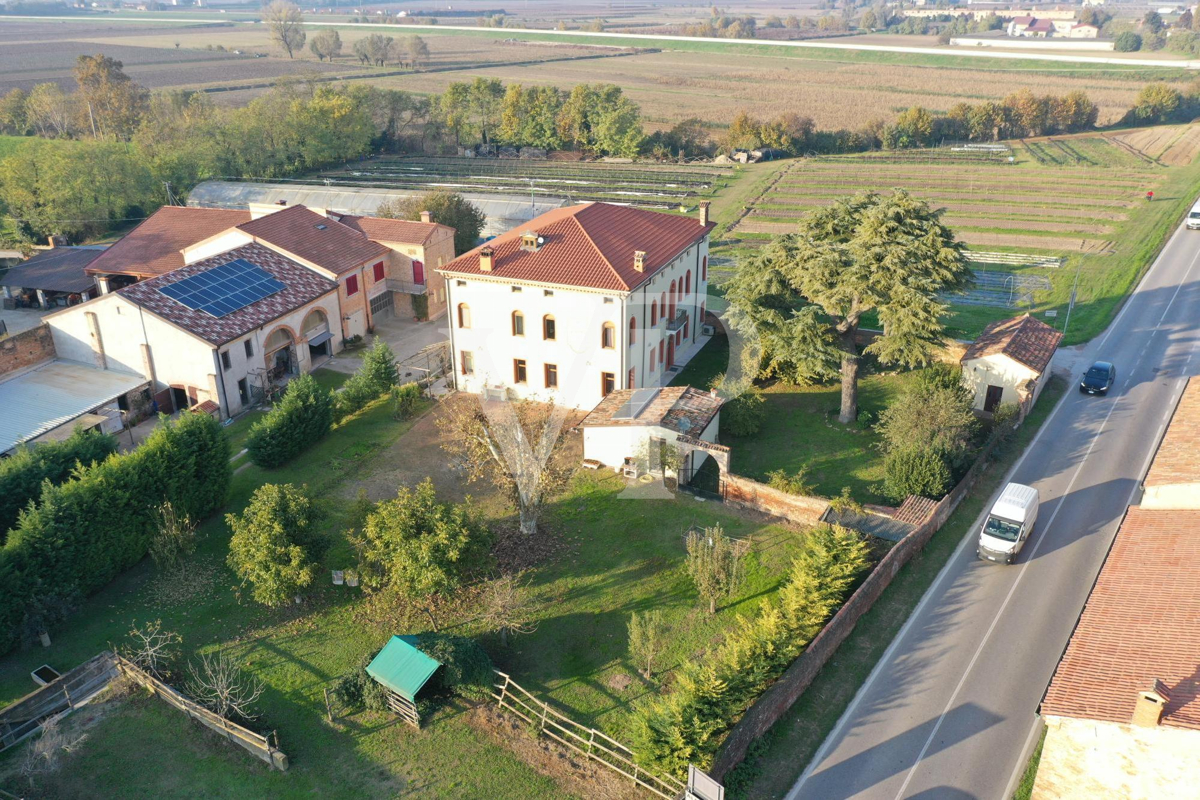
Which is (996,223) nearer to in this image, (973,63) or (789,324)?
(789,324)

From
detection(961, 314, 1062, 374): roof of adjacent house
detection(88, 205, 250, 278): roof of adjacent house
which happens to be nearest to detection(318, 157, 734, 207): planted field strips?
detection(88, 205, 250, 278): roof of adjacent house

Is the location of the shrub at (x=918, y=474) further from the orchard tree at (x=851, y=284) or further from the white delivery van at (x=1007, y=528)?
the orchard tree at (x=851, y=284)

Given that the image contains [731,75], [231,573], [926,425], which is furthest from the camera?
[731,75]

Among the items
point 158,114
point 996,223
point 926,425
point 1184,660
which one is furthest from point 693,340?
point 158,114

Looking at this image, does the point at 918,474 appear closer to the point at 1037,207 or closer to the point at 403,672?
the point at 403,672

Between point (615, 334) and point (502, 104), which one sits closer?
point (615, 334)

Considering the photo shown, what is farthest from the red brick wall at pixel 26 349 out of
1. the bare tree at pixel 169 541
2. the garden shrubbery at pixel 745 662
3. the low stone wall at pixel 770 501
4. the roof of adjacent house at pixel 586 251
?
the garden shrubbery at pixel 745 662

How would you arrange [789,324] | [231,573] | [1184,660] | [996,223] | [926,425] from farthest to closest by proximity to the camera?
[996,223], [789,324], [926,425], [231,573], [1184,660]
